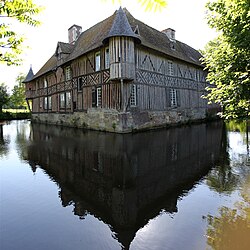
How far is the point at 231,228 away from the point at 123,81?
1088 cm

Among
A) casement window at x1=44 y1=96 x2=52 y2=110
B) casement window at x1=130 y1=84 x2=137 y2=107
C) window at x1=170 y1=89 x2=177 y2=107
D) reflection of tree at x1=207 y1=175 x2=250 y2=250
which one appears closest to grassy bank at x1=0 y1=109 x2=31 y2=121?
casement window at x1=44 y1=96 x2=52 y2=110

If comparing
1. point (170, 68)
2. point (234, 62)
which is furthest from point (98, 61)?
point (234, 62)

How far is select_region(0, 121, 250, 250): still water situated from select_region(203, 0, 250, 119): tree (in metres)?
1.74

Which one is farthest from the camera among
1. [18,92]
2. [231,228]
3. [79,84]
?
[18,92]

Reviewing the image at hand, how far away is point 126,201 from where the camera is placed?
12.6 ft

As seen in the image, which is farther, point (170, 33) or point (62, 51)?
point (170, 33)

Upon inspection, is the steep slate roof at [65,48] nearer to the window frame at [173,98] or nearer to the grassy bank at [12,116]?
the window frame at [173,98]

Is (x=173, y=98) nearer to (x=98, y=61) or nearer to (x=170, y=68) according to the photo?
(x=170, y=68)

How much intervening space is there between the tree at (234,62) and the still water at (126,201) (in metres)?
1.74

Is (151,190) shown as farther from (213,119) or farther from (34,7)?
(213,119)

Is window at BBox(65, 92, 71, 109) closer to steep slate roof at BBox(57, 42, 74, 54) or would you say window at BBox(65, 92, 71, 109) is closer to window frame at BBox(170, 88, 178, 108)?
steep slate roof at BBox(57, 42, 74, 54)

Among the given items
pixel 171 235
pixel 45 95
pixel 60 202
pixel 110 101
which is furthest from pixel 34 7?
pixel 45 95

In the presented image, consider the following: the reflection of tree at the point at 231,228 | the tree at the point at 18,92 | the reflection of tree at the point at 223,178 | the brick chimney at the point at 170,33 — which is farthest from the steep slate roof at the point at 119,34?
the tree at the point at 18,92

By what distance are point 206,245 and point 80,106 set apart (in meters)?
14.7
